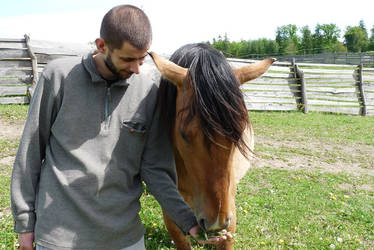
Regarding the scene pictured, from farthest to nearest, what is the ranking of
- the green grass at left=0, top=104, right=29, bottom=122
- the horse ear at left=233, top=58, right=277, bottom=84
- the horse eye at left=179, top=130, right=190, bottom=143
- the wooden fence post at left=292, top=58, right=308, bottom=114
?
the wooden fence post at left=292, top=58, right=308, bottom=114 → the green grass at left=0, top=104, right=29, bottom=122 → the horse ear at left=233, top=58, right=277, bottom=84 → the horse eye at left=179, top=130, right=190, bottom=143

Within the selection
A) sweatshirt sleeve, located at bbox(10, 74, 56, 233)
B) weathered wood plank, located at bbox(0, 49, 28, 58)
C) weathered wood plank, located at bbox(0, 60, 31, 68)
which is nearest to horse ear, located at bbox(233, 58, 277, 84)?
sweatshirt sleeve, located at bbox(10, 74, 56, 233)

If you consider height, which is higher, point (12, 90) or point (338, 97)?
point (12, 90)

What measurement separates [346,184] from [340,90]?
9894 mm

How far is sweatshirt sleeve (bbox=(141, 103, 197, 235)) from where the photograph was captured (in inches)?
71.7

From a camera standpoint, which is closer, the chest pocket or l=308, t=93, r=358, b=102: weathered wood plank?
the chest pocket

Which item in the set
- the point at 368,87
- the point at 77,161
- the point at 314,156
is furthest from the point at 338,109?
the point at 77,161

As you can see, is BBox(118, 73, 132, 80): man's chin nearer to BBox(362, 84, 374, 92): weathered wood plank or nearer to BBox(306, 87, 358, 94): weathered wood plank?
BBox(306, 87, 358, 94): weathered wood plank

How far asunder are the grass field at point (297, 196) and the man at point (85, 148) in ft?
5.60

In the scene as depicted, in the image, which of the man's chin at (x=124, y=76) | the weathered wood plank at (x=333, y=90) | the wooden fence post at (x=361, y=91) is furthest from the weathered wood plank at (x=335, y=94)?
the man's chin at (x=124, y=76)

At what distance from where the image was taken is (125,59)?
157cm

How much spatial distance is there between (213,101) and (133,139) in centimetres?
54

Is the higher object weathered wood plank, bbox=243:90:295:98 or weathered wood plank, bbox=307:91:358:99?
weathered wood plank, bbox=243:90:295:98

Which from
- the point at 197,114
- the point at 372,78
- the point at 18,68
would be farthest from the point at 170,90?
the point at 372,78

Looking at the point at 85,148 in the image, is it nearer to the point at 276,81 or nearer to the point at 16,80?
the point at 16,80
